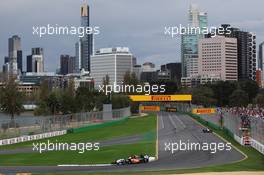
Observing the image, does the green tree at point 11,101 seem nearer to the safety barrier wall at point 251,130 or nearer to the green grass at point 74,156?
the safety barrier wall at point 251,130

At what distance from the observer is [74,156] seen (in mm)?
45531

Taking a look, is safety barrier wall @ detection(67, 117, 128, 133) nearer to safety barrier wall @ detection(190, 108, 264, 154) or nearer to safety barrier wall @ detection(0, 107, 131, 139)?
safety barrier wall @ detection(0, 107, 131, 139)

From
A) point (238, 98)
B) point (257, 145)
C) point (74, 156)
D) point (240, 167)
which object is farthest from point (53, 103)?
point (240, 167)

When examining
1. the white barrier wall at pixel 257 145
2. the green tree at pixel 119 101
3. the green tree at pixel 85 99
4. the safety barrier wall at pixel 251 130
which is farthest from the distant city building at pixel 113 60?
the green tree at pixel 85 99

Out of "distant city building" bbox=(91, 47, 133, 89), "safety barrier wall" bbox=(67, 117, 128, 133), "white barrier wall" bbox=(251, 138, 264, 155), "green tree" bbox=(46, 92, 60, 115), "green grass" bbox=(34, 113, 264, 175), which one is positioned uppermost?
"distant city building" bbox=(91, 47, 133, 89)

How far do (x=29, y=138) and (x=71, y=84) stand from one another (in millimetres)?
60601

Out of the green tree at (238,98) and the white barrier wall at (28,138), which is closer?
the white barrier wall at (28,138)

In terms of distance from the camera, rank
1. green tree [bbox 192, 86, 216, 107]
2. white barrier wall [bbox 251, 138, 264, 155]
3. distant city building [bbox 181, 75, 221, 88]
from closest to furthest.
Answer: white barrier wall [bbox 251, 138, 264, 155] < green tree [bbox 192, 86, 216, 107] < distant city building [bbox 181, 75, 221, 88]

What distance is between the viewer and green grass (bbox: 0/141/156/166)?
136 feet

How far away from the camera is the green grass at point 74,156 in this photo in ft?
136


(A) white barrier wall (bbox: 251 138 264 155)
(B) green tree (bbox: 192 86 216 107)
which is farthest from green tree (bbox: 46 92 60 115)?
(A) white barrier wall (bbox: 251 138 264 155)

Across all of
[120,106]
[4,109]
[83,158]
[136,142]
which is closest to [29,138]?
[136,142]

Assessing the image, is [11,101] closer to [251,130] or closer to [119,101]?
[119,101]

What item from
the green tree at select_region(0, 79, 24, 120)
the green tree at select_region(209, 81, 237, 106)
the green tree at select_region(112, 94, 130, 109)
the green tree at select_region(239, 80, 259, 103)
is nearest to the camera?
the green tree at select_region(0, 79, 24, 120)
